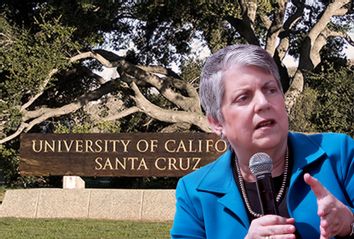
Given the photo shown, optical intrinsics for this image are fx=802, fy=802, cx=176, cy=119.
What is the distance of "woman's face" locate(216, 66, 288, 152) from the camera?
236 centimetres

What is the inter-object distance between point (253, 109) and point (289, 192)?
0.29 meters

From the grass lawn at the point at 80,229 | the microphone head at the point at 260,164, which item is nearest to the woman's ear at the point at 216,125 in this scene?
the microphone head at the point at 260,164

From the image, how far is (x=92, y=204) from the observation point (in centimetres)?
1600

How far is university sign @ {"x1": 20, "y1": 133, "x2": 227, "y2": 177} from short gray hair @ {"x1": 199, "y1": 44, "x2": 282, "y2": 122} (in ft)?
44.4

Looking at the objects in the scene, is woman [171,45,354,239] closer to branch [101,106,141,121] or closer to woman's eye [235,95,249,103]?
woman's eye [235,95,249,103]

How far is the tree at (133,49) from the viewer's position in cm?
1867

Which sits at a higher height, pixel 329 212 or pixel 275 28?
pixel 275 28

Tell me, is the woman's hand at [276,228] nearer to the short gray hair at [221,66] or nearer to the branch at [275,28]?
the short gray hair at [221,66]

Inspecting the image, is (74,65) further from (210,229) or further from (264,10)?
(210,229)

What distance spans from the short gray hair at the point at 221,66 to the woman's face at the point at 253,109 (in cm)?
2

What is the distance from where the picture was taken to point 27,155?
1694cm

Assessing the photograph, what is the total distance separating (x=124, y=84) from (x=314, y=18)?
6.17 m

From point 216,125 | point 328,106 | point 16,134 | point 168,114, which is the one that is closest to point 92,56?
point 168,114

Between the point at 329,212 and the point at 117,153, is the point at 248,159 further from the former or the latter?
the point at 117,153
